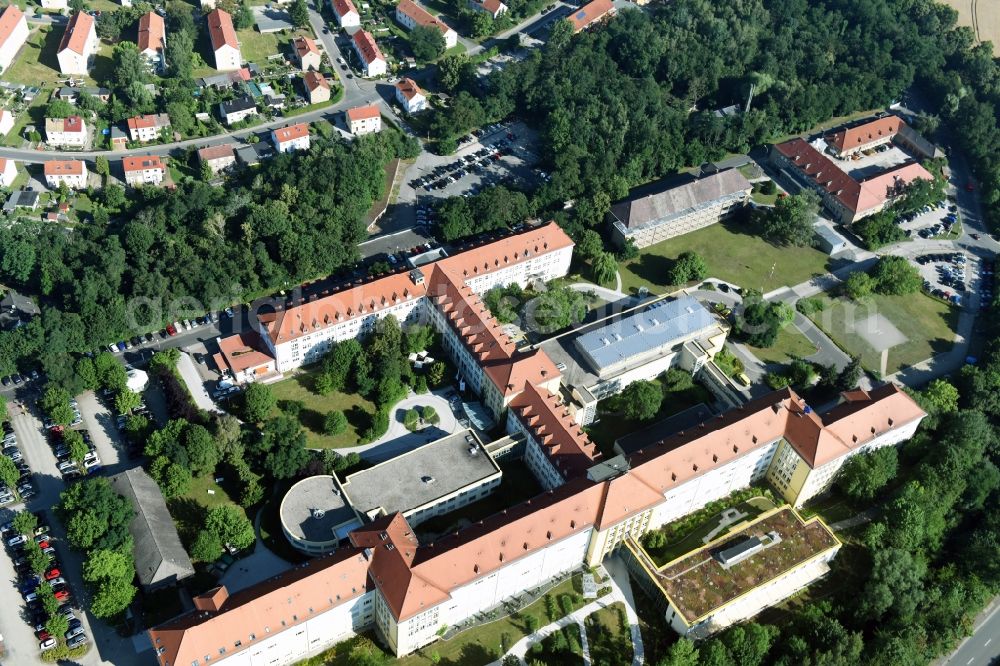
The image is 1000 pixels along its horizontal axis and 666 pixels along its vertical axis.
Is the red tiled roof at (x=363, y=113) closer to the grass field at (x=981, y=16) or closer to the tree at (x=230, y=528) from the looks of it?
the tree at (x=230, y=528)

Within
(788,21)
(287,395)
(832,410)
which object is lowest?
(287,395)

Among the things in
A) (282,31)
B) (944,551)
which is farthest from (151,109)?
(944,551)

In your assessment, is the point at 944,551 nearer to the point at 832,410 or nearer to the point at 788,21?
the point at 832,410

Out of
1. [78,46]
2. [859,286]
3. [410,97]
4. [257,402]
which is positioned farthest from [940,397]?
[78,46]

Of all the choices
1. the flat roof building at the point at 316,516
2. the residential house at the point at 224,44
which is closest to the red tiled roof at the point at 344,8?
the residential house at the point at 224,44

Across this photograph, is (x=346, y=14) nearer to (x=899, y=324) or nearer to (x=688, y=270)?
(x=688, y=270)

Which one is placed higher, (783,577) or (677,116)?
(677,116)

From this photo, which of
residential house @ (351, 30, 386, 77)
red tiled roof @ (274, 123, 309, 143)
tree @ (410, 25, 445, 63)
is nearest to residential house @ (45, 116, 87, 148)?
red tiled roof @ (274, 123, 309, 143)
